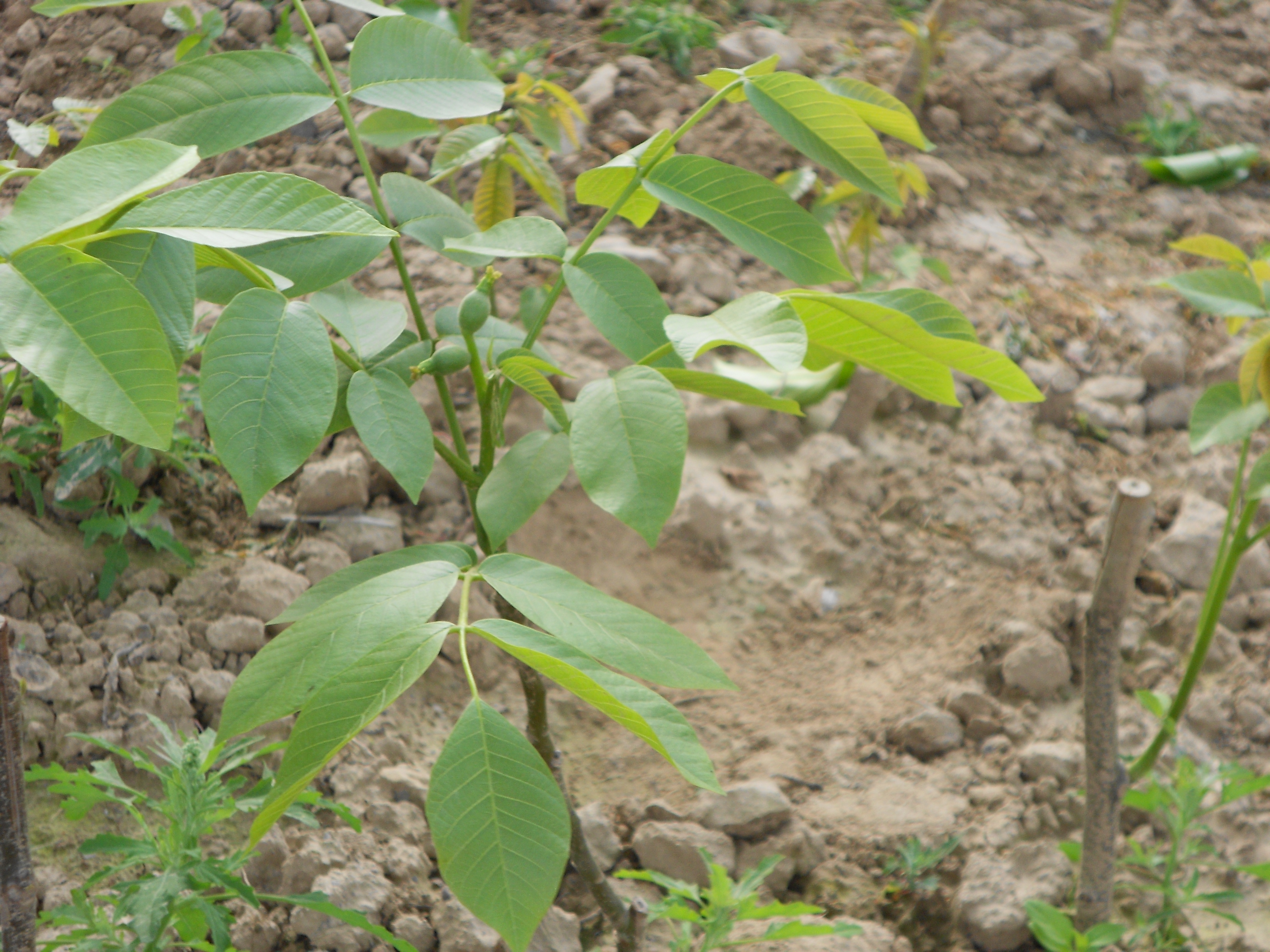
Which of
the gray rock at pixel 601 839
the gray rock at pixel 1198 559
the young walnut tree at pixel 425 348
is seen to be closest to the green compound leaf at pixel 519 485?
the young walnut tree at pixel 425 348

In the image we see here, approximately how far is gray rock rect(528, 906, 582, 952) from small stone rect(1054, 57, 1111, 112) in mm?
3668

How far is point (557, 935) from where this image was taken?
1.54 m

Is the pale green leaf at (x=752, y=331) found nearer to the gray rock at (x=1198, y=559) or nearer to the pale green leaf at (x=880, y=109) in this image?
the pale green leaf at (x=880, y=109)

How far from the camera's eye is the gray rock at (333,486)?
78.4 inches

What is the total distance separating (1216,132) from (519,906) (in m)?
4.31

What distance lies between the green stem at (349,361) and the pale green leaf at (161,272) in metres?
0.18

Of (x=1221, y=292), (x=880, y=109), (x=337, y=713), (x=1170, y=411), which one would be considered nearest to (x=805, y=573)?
(x=1221, y=292)

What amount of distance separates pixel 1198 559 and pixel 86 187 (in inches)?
95.9

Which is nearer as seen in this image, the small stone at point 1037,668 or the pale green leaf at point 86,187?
the pale green leaf at point 86,187

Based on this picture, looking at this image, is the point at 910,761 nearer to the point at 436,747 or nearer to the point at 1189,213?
the point at 436,747

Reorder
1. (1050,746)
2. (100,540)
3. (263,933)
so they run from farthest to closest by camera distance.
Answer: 1. (1050,746)
2. (100,540)
3. (263,933)

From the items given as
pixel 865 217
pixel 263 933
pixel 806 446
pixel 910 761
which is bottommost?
pixel 910 761

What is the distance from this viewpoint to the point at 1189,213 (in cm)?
354

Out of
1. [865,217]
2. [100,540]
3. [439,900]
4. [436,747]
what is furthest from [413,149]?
[439,900]
